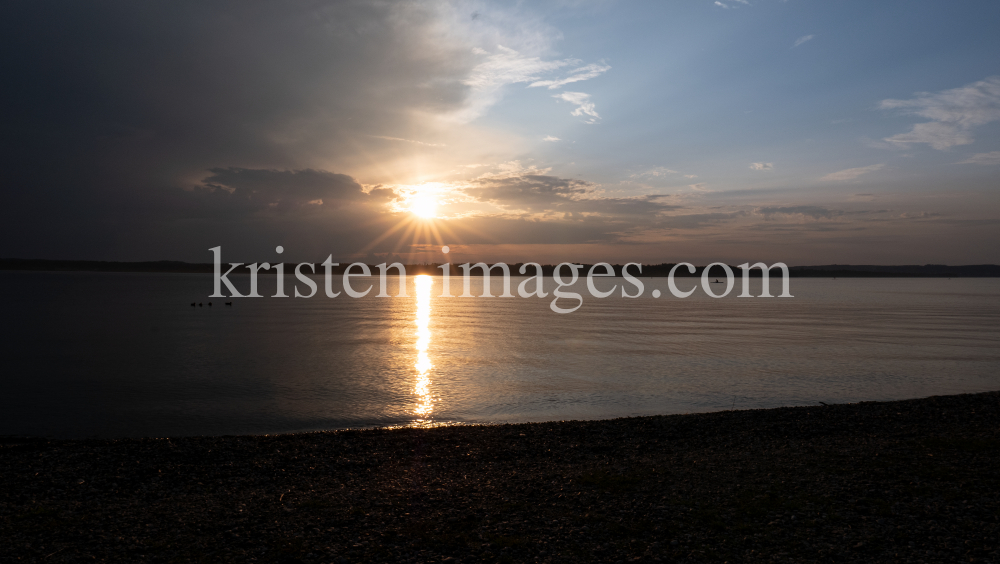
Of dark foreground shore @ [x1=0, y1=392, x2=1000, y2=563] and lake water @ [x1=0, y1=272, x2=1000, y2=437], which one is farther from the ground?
dark foreground shore @ [x1=0, y1=392, x2=1000, y2=563]

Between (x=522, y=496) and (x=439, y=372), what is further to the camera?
(x=439, y=372)

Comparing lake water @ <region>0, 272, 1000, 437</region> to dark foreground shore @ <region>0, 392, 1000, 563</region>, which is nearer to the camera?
dark foreground shore @ <region>0, 392, 1000, 563</region>

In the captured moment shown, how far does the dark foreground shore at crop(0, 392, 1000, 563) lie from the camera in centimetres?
756

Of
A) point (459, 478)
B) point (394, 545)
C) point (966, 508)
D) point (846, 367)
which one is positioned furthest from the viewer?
point (846, 367)

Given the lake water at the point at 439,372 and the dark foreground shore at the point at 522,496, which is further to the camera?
the lake water at the point at 439,372

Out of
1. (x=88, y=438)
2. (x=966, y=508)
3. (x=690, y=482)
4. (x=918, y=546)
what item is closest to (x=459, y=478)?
(x=690, y=482)

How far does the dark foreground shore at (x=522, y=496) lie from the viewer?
7562mm

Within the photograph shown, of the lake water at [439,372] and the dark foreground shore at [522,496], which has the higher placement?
the dark foreground shore at [522,496]

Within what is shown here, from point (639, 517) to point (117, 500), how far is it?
8.72 m

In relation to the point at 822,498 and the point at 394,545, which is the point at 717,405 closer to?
the point at 822,498

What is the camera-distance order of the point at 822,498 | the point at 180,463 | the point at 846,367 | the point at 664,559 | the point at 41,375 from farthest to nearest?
the point at 846,367, the point at 41,375, the point at 180,463, the point at 822,498, the point at 664,559

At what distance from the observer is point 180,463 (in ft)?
40.0

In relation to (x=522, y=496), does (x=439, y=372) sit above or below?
below

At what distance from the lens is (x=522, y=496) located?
9734 mm
